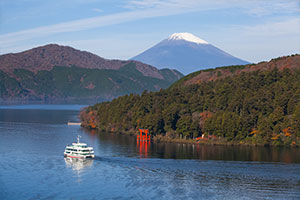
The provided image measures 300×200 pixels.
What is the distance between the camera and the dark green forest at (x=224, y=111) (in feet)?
348

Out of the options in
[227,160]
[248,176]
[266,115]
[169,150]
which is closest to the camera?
[248,176]

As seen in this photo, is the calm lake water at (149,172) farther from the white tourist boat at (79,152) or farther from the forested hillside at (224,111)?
the forested hillside at (224,111)

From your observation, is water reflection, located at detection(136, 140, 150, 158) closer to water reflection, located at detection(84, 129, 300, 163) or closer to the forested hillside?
water reflection, located at detection(84, 129, 300, 163)

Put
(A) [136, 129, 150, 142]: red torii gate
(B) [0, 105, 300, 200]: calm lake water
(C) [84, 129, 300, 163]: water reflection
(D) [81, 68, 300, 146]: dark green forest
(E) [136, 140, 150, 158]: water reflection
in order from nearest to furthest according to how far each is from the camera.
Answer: (B) [0, 105, 300, 200]: calm lake water < (C) [84, 129, 300, 163]: water reflection < (E) [136, 140, 150, 158]: water reflection < (D) [81, 68, 300, 146]: dark green forest < (A) [136, 129, 150, 142]: red torii gate

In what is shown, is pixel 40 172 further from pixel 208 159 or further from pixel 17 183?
pixel 208 159

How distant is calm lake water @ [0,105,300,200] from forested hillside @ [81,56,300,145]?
6.35 metres

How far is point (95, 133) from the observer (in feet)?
429

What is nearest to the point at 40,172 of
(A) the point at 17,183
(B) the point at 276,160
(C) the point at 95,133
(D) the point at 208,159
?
(A) the point at 17,183

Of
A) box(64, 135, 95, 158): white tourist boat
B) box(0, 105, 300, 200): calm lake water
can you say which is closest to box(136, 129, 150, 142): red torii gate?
box(0, 105, 300, 200): calm lake water

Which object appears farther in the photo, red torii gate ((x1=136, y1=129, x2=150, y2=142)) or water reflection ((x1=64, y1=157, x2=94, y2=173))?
red torii gate ((x1=136, y1=129, x2=150, y2=142))

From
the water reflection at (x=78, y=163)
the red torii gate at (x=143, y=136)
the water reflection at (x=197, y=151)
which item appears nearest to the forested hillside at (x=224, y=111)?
the red torii gate at (x=143, y=136)

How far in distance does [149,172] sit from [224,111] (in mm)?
46567

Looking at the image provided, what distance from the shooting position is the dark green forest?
106000mm

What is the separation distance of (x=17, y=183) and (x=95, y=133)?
65.6 m
